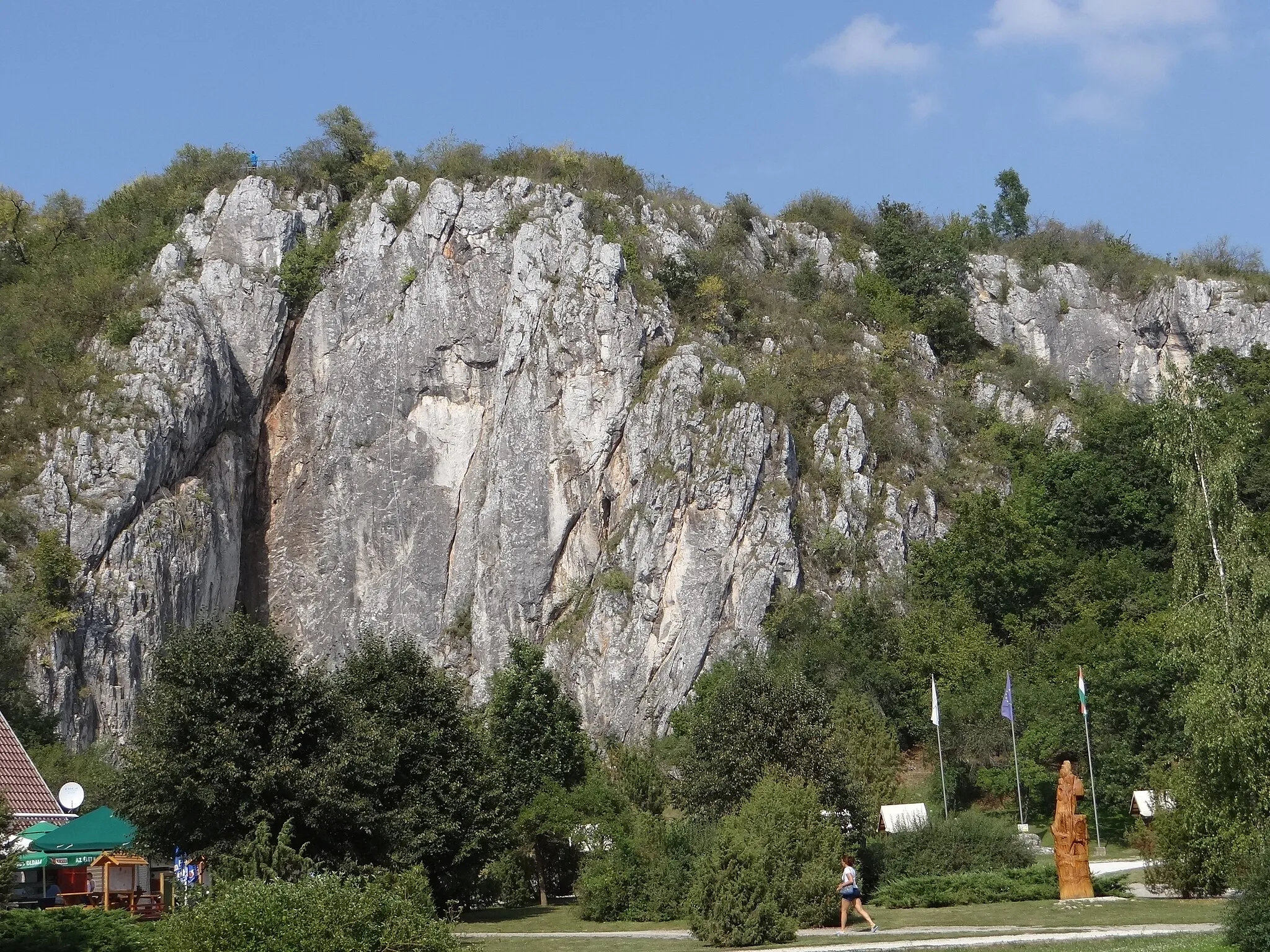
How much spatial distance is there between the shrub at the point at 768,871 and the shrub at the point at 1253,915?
792 cm

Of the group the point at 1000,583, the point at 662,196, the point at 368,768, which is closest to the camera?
the point at 368,768

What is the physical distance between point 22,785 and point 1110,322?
57541mm

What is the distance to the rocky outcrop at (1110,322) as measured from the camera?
72.8 metres

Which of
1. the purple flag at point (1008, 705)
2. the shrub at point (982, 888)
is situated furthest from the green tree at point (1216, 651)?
the purple flag at point (1008, 705)

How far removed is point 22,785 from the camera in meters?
33.3

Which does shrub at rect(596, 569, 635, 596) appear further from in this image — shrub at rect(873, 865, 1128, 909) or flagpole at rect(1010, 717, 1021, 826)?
shrub at rect(873, 865, 1128, 909)

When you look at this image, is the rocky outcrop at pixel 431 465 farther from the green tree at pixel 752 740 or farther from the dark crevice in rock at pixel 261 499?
the green tree at pixel 752 740

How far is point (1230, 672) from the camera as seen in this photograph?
27.7m

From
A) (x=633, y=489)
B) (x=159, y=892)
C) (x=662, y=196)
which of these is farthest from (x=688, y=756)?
(x=662, y=196)

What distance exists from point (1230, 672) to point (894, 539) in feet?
108

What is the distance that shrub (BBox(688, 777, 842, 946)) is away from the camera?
2597 cm

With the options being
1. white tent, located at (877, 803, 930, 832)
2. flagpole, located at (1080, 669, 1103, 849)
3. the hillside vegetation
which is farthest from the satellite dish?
flagpole, located at (1080, 669, 1103, 849)

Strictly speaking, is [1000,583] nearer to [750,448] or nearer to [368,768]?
[750,448]

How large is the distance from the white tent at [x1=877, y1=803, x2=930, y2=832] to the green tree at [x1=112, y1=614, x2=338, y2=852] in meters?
16.9
